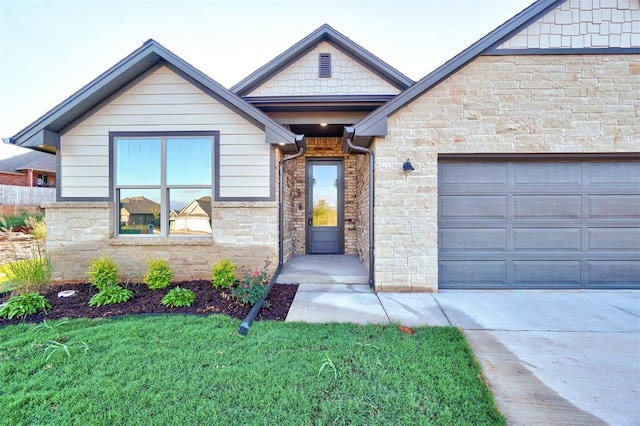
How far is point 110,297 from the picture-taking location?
4348 mm

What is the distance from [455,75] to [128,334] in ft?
21.4

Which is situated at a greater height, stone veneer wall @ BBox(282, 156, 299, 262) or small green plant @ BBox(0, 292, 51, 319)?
stone veneer wall @ BBox(282, 156, 299, 262)

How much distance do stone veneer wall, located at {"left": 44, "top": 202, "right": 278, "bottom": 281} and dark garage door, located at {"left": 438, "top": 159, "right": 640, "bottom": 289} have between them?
362cm

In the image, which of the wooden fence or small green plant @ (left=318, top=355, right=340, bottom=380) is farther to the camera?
the wooden fence

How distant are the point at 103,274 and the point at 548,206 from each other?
8.39 metres

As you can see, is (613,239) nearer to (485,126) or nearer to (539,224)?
(539,224)

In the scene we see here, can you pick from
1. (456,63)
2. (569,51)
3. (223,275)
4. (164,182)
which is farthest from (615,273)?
(164,182)

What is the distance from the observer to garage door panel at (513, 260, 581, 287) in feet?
16.6

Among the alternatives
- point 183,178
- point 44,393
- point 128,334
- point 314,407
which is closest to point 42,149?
point 183,178

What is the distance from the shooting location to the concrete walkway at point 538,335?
7.36 ft

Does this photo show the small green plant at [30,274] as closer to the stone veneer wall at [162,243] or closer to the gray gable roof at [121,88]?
the stone veneer wall at [162,243]

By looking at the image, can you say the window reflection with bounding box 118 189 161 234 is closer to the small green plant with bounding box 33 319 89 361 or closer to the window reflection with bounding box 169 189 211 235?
the window reflection with bounding box 169 189 211 235

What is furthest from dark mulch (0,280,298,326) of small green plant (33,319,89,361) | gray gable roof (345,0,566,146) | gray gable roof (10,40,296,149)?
gray gable roof (345,0,566,146)

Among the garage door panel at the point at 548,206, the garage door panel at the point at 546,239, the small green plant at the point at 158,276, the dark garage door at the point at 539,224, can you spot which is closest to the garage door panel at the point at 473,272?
the dark garage door at the point at 539,224
